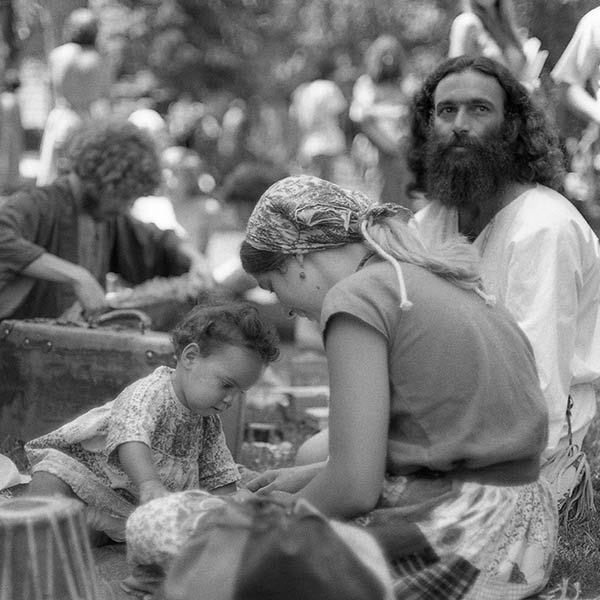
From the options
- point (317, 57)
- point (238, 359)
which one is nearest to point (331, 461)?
point (238, 359)

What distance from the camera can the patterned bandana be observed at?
3047 millimetres

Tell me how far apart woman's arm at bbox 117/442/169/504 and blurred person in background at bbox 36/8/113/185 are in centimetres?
476

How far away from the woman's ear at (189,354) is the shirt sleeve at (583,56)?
320 centimetres

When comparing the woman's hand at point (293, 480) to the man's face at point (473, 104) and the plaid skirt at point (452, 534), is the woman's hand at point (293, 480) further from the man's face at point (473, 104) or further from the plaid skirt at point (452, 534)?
the man's face at point (473, 104)

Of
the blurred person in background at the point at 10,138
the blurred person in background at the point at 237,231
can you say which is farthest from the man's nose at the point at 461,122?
the blurred person in background at the point at 10,138

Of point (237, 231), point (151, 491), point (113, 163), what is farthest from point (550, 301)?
point (237, 231)

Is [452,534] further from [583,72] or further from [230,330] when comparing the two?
[583,72]

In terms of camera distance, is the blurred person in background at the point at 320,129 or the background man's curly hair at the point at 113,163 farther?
the blurred person in background at the point at 320,129

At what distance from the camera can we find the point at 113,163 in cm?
546

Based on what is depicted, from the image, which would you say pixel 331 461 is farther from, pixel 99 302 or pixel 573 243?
pixel 99 302

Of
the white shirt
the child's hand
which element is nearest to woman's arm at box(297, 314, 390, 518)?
the child's hand

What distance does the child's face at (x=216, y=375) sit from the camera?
11.5ft

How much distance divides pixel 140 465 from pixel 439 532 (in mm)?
1046

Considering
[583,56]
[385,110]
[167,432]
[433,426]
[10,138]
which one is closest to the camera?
[433,426]
